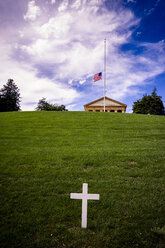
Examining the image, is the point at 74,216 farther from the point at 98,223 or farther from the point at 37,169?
the point at 37,169

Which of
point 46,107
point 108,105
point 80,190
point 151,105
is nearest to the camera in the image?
point 80,190

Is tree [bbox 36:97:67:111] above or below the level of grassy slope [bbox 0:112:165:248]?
above

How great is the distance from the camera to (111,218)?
2.98 meters

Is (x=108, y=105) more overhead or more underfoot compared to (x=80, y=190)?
more overhead

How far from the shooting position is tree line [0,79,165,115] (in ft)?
168

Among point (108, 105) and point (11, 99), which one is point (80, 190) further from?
point (11, 99)

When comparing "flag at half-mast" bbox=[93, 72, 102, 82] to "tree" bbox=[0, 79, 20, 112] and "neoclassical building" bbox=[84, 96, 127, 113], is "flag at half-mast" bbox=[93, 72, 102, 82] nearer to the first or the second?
"neoclassical building" bbox=[84, 96, 127, 113]

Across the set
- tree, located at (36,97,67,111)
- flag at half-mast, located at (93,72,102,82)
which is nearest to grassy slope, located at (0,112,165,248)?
flag at half-mast, located at (93,72,102,82)

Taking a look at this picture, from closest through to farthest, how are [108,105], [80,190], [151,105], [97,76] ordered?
[80,190], [97,76], [108,105], [151,105]

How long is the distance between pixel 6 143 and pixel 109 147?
6.47 metres

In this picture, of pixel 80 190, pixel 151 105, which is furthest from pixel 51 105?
pixel 80 190

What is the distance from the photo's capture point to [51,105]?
2633 inches

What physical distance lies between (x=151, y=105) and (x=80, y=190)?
55356 millimetres

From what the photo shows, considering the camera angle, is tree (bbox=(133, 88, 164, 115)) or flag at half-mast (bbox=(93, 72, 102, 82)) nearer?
flag at half-mast (bbox=(93, 72, 102, 82))
